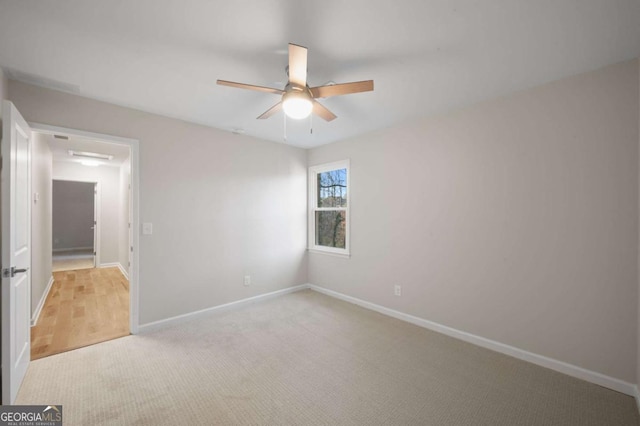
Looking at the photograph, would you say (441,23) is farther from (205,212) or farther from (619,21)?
(205,212)

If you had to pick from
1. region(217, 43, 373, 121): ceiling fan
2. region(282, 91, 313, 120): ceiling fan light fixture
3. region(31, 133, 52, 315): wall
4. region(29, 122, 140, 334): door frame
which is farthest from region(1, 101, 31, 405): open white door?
region(282, 91, 313, 120): ceiling fan light fixture

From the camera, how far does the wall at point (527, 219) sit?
210 centimetres

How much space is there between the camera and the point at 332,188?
453cm

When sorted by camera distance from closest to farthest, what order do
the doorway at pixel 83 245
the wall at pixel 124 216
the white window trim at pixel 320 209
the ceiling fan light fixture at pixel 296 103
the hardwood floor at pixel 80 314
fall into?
the ceiling fan light fixture at pixel 296 103, the hardwood floor at pixel 80 314, the doorway at pixel 83 245, the white window trim at pixel 320 209, the wall at pixel 124 216

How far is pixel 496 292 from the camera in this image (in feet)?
8.87

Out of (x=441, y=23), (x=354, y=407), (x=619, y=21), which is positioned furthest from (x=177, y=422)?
(x=619, y=21)

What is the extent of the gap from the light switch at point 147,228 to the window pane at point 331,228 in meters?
2.53

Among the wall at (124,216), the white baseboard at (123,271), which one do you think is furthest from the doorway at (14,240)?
the wall at (124,216)

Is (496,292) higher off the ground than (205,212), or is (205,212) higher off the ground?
(205,212)

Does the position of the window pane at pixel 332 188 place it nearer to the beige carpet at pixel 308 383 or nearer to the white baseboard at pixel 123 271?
the beige carpet at pixel 308 383

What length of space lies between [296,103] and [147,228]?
92.0 inches

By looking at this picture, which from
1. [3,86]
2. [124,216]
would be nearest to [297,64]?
[3,86]

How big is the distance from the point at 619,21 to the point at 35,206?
595cm

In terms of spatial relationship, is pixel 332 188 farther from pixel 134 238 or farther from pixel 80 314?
pixel 80 314
